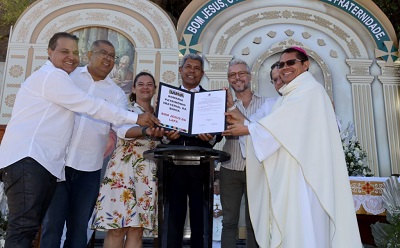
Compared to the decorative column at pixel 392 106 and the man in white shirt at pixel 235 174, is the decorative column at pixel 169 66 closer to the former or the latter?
the man in white shirt at pixel 235 174

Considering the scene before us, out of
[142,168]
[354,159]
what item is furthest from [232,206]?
[354,159]

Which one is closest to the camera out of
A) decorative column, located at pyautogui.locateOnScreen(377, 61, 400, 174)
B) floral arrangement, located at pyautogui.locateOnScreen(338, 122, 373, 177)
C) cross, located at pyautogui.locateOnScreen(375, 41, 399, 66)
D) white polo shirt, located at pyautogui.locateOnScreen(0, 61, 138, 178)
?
white polo shirt, located at pyautogui.locateOnScreen(0, 61, 138, 178)

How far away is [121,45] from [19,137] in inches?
188

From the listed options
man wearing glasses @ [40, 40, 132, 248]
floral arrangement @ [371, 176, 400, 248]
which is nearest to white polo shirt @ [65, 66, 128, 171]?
man wearing glasses @ [40, 40, 132, 248]

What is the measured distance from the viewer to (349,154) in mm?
5477

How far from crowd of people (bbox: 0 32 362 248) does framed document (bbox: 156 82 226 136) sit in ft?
0.22

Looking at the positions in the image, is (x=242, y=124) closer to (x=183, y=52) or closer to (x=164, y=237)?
(x=164, y=237)

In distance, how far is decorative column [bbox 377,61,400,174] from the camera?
261 inches

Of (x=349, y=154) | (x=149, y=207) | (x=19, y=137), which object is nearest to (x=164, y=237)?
(x=149, y=207)

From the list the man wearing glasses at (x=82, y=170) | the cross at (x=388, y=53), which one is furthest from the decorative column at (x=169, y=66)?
the cross at (x=388, y=53)

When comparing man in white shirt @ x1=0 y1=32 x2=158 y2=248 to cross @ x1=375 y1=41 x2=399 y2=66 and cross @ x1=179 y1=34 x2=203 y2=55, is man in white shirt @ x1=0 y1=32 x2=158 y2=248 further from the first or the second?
cross @ x1=375 y1=41 x2=399 y2=66

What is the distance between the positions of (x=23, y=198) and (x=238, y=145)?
186cm

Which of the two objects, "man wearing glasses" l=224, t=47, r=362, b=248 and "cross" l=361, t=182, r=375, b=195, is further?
"cross" l=361, t=182, r=375, b=195

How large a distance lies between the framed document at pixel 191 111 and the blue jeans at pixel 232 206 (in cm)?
73
